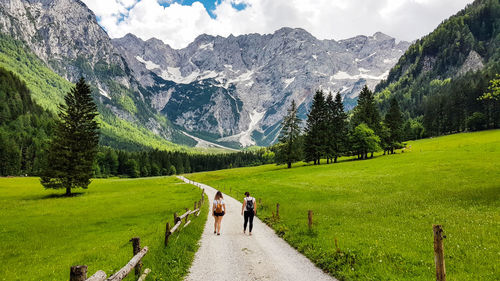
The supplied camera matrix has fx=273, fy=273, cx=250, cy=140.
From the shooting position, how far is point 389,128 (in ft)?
275

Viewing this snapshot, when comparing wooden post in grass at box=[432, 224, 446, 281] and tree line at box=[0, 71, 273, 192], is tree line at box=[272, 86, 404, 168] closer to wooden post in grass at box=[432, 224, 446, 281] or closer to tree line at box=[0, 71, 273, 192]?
tree line at box=[0, 71, 273, 192]

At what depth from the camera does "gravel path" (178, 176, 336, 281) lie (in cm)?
1141

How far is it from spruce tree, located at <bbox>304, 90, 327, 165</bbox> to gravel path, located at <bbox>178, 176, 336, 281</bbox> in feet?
211

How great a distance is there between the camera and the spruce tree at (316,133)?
267ft

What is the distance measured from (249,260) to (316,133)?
72.0 m

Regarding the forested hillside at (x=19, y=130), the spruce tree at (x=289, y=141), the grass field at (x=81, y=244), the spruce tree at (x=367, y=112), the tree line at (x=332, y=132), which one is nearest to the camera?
the grass field at (x=81, y=244)

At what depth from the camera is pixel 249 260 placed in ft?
44.6

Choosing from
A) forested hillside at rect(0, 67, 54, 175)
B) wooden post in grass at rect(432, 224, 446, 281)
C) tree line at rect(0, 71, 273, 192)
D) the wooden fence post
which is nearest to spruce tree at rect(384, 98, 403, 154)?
tree line at rect(0, 71, 273, 192)

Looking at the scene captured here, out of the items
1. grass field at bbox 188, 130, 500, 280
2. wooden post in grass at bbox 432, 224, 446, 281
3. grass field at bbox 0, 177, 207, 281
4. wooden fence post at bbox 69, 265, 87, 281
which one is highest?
wooden fence post at bbox 69, 265, 87, 281

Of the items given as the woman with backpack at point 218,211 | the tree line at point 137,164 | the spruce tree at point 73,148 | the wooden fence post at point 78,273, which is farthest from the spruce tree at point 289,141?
the tree line at point 137,164

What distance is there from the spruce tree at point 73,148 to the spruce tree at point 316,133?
2226 inches

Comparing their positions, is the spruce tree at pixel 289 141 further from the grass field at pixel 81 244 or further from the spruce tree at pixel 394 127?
the grass field at pixel 81 244

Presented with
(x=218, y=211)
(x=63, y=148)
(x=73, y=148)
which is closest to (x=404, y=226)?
(x=218, y=211)

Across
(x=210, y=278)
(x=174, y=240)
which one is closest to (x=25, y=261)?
(x=174, y=240)
